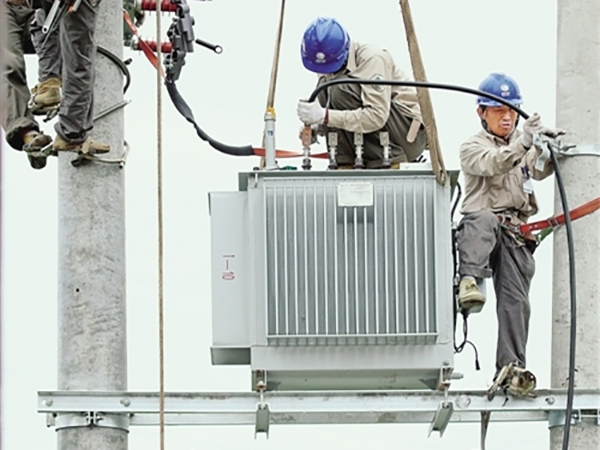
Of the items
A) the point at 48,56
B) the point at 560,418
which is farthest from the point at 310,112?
the point at 560,418

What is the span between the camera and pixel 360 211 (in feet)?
16.3

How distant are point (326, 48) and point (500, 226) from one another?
125 cm

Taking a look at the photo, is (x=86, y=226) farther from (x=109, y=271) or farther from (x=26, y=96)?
(x=26, y=96)

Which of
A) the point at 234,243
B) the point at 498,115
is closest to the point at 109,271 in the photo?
the point at 234,243

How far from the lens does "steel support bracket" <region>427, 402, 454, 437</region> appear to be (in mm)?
4959

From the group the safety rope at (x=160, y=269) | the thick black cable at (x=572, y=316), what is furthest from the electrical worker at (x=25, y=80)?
the thick black cable at (x=572, y=316)

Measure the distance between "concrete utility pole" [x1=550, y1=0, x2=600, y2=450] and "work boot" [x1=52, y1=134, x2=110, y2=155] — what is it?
2.31m

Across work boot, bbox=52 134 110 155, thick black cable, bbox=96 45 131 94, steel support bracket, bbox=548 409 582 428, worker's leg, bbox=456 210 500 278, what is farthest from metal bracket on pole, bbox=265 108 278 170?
steel support bracket, bbox=548 409 582 428

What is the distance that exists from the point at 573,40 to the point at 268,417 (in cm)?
252

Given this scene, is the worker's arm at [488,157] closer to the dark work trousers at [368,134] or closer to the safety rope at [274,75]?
the dark work trousers at [368,134]

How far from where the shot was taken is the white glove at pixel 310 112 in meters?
5.40

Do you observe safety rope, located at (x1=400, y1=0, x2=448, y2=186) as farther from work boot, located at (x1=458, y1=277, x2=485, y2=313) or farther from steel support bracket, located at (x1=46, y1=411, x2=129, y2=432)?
steel support bracket, located at (x1=46, y1=411, x2=129, y2=432)

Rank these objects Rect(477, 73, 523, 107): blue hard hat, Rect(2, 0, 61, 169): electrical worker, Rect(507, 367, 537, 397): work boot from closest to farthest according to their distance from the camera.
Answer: Rect(507, 367, 537, 397): work boot → Rect(2, 0, 61, 169): electrical worker → Rect(477, 73, 523, 107): blue hard hat

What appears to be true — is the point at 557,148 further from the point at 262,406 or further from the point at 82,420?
the point at 82,420
